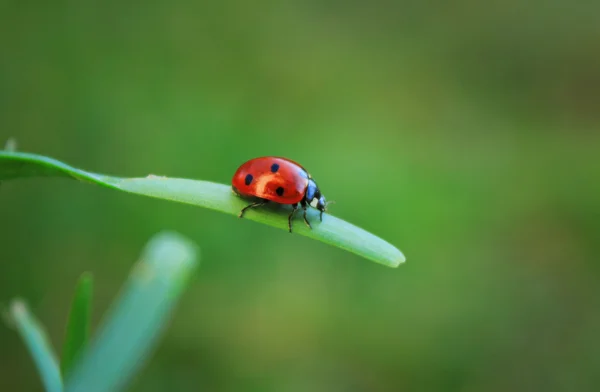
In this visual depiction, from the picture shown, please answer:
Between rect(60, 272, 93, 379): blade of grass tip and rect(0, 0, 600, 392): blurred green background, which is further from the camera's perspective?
rect(0, 0, 600, 392): blurred green background

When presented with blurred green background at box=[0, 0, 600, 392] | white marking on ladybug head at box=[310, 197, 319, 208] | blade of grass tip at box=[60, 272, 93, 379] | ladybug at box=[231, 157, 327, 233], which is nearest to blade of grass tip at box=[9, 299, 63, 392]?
blade of grass tip at box=[60, 272, 93, 379]

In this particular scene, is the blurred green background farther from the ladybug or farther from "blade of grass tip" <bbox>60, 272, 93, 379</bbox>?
"blade of grass tip" <bbox>60, 272, 93, 379</bbox>

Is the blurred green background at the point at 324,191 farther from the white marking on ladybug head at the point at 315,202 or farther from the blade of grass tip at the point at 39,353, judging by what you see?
the blade of grass tip at the point at 39,353

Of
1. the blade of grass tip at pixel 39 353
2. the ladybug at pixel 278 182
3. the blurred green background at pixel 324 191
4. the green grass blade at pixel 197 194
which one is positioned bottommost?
the blade of grass tip at pixel 39 353

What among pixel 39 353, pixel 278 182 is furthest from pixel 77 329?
pixel 278 182

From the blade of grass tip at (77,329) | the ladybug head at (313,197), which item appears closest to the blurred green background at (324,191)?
the ladybug head at (313,197)

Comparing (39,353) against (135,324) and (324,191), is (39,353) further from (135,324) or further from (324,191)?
(324,191)

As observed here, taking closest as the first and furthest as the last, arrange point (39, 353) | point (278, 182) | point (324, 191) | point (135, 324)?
1. point (135, 324)
2. point (39, 353)
3. point (278, 182)
4. point (324, 191)
